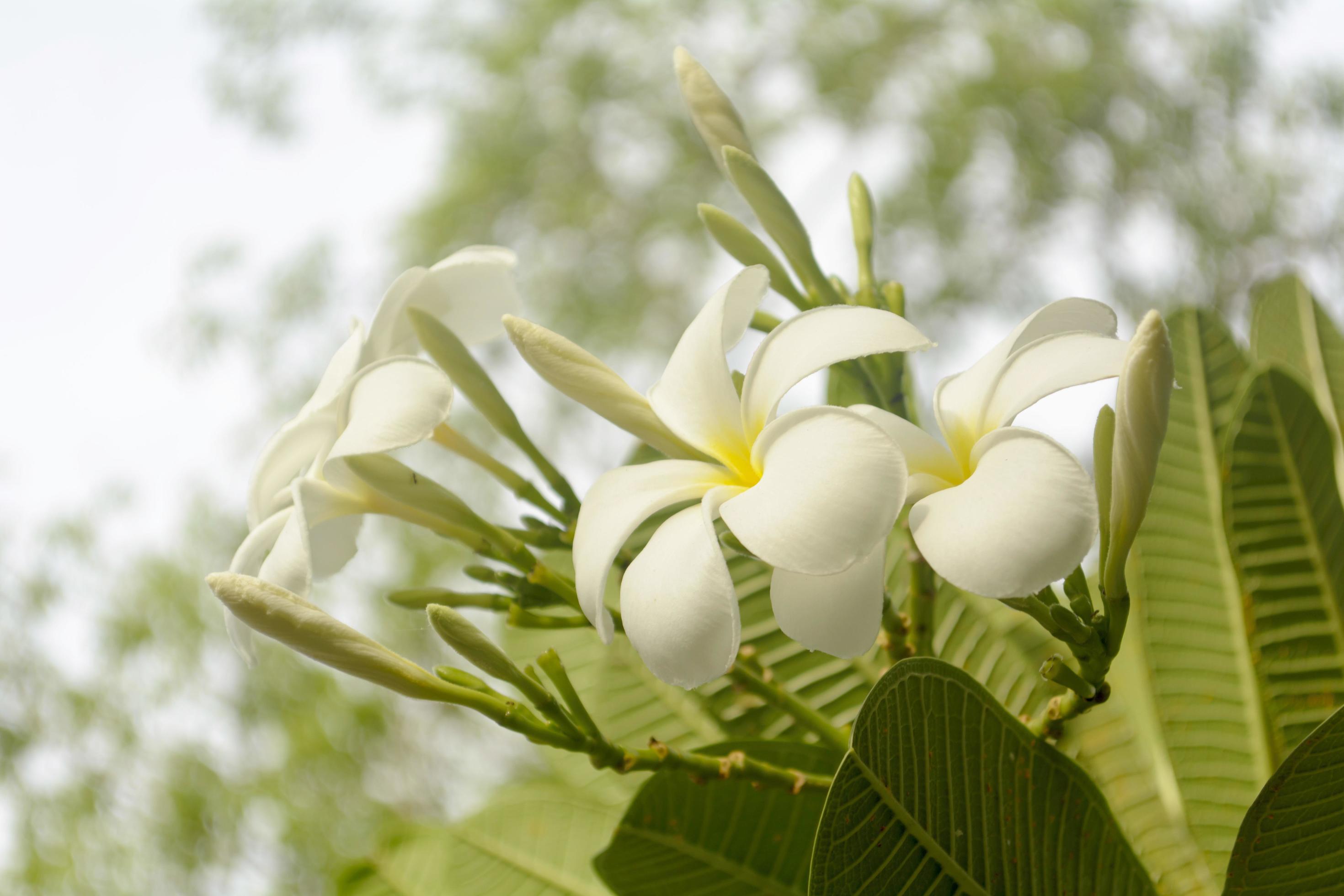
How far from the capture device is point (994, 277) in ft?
16.5

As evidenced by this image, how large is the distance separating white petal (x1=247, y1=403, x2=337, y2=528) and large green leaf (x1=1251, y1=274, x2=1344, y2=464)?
40 cm

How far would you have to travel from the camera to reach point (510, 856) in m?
0.49

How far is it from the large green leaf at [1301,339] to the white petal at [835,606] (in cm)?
31

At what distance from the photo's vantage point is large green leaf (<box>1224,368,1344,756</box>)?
395 millimetres

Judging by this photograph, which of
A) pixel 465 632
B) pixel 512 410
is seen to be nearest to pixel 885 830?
pixel 465 632

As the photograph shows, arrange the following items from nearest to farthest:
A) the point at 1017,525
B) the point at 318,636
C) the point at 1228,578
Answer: the point at 1017,525 → the point at 318,636 → the point at 1228,578

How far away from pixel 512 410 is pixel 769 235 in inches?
5.2

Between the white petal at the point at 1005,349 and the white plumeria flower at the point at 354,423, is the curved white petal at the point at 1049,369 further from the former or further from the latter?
the white plumeria flower at the point at 354,423

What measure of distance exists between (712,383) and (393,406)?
98mm

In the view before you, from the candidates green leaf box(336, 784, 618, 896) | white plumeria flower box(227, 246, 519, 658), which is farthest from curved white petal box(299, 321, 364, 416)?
green leaf box(336, 784, 618, 896)

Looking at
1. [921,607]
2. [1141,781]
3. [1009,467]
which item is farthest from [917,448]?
[1141,781]

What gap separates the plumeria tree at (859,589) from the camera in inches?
9.9

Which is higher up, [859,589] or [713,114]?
[713,114]

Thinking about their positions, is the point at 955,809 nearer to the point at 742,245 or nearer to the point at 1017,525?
the point at 1017,525
